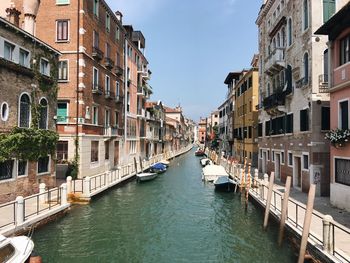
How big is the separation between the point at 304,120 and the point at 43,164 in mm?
15576

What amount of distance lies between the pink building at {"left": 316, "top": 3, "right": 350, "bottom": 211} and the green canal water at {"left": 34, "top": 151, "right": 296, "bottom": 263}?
141 inches

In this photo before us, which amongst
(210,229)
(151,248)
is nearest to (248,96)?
(210,229)

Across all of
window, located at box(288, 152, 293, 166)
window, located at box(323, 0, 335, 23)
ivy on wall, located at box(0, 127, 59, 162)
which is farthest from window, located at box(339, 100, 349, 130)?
ivy on wall, located at box(0, 127, 59, 162)

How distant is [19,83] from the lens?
17.0 m

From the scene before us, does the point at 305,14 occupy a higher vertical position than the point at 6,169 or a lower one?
higher

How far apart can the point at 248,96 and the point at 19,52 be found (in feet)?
94.7

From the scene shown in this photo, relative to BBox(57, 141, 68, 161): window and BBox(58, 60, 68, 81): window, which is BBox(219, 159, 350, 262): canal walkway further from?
BBox(58, 60, 68, 81): window

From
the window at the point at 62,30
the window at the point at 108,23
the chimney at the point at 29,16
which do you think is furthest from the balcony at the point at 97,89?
the chimney at the point at 29,16

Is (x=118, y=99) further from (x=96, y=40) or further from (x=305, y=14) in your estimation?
(x=305, y=14)

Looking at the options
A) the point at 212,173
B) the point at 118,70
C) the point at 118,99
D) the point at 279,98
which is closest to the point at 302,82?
the point at 279,98

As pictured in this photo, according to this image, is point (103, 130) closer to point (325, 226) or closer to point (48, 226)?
point (48, 226)

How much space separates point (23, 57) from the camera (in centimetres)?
1752

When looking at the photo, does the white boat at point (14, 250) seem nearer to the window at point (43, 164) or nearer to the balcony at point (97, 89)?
the window at point (43, 164)

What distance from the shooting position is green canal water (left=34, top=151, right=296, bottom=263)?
40.5ft
